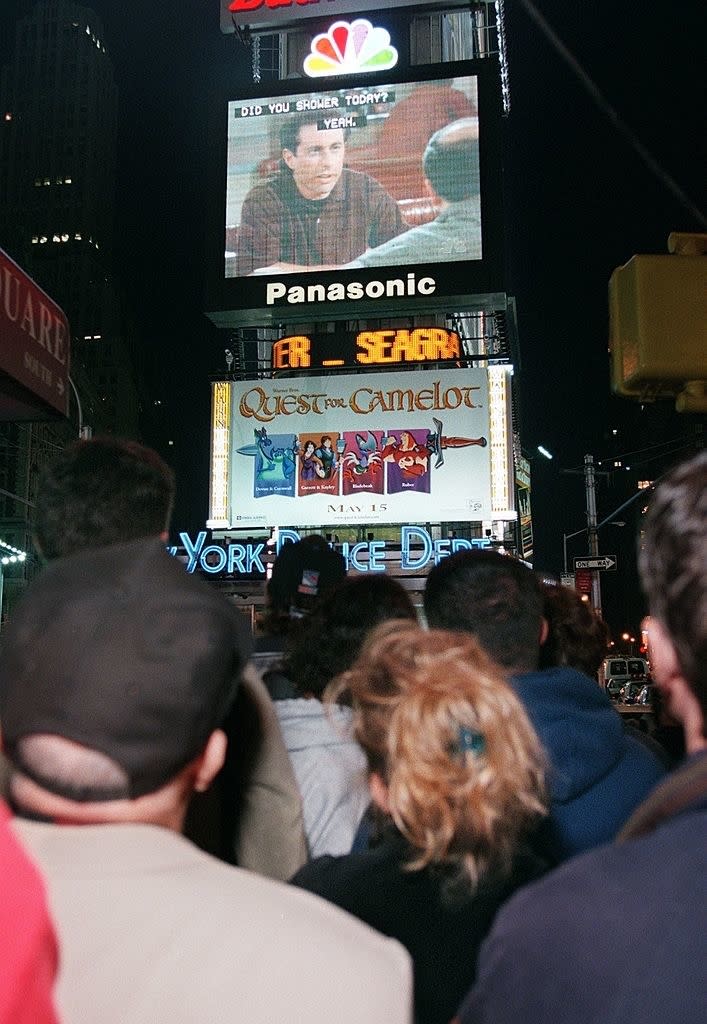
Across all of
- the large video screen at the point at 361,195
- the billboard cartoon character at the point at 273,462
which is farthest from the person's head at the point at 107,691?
the billboard cartoon character at the point at 273,462

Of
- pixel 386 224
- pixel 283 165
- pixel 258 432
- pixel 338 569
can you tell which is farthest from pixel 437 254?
pixel 338 569

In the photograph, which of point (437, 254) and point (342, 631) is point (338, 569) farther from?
point (437, 254)

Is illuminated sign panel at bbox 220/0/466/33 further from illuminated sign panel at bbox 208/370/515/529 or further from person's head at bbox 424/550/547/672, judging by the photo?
person's head at bbox 424/550/547/672

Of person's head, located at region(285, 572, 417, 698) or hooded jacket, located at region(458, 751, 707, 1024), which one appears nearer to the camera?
hooded jacket, located at region(458, 751, 707, 1024)

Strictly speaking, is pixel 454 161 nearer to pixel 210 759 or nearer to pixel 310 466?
pixel 310 466

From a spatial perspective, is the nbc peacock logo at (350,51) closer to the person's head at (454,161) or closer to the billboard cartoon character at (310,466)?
the person's head at (454,161)

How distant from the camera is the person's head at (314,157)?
64.2ft

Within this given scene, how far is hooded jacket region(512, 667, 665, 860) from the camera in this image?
8.09 ft

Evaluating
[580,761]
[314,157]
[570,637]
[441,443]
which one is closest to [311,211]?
[314,157]

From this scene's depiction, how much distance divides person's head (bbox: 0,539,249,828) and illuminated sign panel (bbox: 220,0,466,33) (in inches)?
835

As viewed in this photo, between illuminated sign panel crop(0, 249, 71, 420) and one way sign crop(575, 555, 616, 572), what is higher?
illuminated sign panel crop(0, 249, 71, 420)

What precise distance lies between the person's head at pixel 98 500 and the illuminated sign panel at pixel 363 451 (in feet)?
55.6

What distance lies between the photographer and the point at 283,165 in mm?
19672

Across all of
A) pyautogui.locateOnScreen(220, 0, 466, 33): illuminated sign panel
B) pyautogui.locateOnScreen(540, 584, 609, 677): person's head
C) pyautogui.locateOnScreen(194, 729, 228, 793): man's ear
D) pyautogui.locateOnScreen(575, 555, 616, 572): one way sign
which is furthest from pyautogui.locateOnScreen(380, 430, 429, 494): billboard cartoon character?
pyautogui.locateOnScreen(194, 729, 228, 793): man's ear
